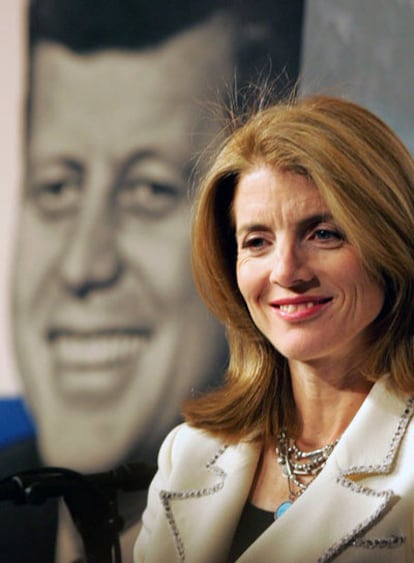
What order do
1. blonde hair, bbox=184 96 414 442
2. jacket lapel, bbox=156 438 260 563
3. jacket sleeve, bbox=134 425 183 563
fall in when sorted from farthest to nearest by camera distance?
jacket sleeve, bbox=134 425 183 563 < jacket lapel, bbox=156 438 260 563 < blonde hair, bbox=184 96 414 442

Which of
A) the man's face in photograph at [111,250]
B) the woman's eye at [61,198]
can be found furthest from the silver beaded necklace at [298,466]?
the woman's eye at [61,198]

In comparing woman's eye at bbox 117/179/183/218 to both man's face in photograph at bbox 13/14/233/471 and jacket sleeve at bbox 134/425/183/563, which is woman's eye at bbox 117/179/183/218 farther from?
jacket sleeve at bbox 134/425/183/563

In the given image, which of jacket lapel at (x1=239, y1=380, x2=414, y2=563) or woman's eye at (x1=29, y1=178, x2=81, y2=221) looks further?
woman's eye at (x1=29, y1=178, x2=81, y2=221)

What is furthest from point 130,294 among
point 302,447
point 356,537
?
point 356,537

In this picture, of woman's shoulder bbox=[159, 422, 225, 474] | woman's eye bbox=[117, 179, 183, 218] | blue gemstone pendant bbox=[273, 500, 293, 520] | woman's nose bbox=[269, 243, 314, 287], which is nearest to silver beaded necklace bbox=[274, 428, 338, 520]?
blue gemstone pendant bbox=[273, 500, 293, 520]

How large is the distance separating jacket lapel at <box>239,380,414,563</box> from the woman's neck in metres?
0.03

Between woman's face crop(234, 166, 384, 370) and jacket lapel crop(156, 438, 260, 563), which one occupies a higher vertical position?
woman's face crop(234, 166, 384, 370)

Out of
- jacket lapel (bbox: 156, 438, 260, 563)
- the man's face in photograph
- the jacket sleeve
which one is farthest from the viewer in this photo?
the man's face in photograph

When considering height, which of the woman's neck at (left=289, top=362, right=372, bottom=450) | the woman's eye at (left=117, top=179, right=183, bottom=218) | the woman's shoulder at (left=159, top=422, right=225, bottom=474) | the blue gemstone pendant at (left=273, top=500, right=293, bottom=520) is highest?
the woman's eye at (left=117, top=179, right=183, bottom=218)

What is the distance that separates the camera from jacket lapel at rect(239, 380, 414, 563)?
1098 mm

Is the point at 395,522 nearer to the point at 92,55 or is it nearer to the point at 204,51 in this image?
the point at 204,51

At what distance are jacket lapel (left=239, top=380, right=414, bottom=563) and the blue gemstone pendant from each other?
0.07ft

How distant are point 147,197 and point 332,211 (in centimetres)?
83

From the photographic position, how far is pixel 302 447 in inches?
47.1
